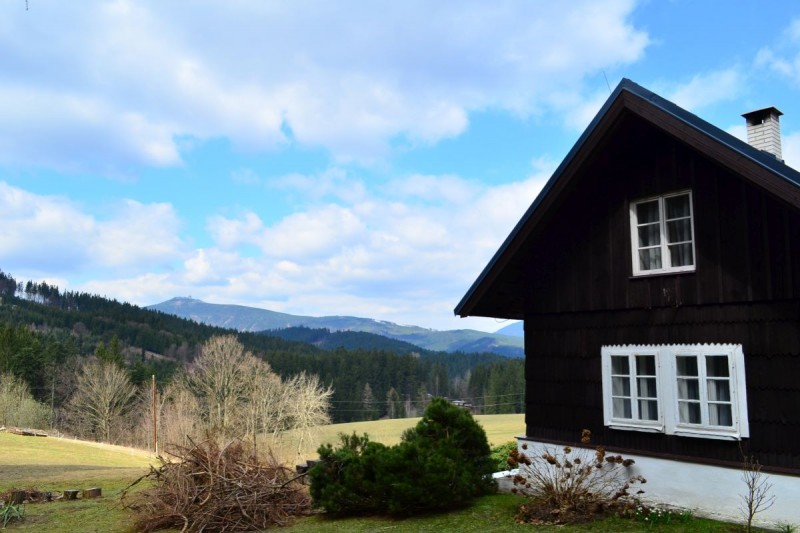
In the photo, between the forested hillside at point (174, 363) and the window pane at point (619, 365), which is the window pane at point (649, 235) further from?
the forested hillside at point (174, 363)

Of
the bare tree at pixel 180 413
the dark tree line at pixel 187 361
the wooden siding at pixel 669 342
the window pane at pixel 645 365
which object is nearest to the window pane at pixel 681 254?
the wooden siding at pixel 669 342

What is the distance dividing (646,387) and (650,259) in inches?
93.2

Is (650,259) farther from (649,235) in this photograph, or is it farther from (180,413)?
(180,413)

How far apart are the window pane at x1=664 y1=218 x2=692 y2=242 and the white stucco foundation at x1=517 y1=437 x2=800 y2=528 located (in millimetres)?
3904

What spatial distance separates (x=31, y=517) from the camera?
1556cm

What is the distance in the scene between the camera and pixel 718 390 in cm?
1073

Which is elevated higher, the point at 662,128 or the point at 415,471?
the point at 662,128

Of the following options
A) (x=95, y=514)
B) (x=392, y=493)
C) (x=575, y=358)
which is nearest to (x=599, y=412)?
(x=575, y=358)

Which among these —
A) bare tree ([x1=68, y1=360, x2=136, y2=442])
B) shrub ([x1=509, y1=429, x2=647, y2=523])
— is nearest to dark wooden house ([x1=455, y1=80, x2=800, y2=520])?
shrub ([x1=509, y1=429, x2=647, y2=523])

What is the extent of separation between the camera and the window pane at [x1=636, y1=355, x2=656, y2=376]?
38.7 feet

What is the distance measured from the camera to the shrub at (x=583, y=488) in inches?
435

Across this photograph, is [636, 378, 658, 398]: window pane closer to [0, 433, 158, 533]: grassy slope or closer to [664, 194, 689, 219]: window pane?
[664, 194, 689, 219]: window pane

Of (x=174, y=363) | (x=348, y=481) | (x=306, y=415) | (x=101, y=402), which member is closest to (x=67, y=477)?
(x=348, y=481)

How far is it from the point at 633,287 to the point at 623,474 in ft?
11.3
